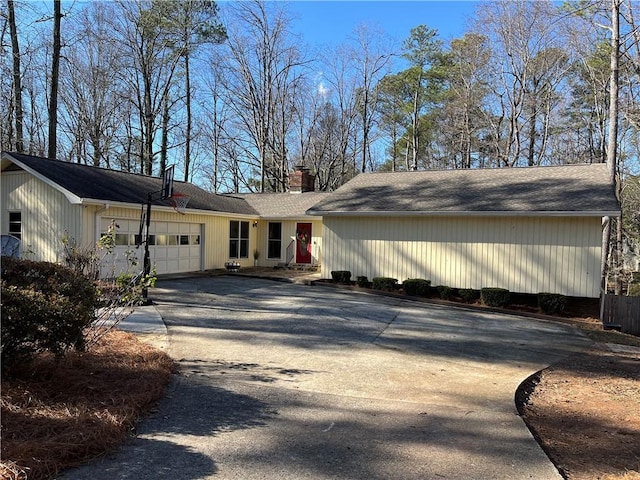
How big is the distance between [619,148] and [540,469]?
26.5m

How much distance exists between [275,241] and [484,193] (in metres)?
9.65

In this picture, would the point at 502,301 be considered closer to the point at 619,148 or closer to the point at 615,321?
the point at 615,321

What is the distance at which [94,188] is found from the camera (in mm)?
13570

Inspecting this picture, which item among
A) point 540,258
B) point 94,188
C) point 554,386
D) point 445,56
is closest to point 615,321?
point 540,258

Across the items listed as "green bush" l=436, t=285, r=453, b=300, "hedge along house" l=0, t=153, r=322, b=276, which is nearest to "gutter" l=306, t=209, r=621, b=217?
"green bush" l=436, t=285, r=453, b=300

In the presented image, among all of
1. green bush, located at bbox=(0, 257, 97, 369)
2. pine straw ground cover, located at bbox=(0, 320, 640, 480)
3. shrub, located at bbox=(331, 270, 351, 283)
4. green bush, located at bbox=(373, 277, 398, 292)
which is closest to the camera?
pine straw ground cover, located at bbox=(0, 320, 640, 480)

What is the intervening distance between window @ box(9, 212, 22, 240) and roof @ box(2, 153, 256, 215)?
1.66 meters

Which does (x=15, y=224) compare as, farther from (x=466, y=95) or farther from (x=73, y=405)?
(x=466, y=95)

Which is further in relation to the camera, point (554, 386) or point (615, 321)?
point (615, 321)

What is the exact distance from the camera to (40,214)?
531 inches

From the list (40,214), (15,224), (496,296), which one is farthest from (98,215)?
(496,296)

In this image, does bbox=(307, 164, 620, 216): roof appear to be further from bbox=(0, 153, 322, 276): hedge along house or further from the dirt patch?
the dirt patch

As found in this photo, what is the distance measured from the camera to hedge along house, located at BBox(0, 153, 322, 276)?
12945 mm

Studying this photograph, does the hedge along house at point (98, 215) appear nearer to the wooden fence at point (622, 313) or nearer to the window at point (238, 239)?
the window at point (238, 239)
